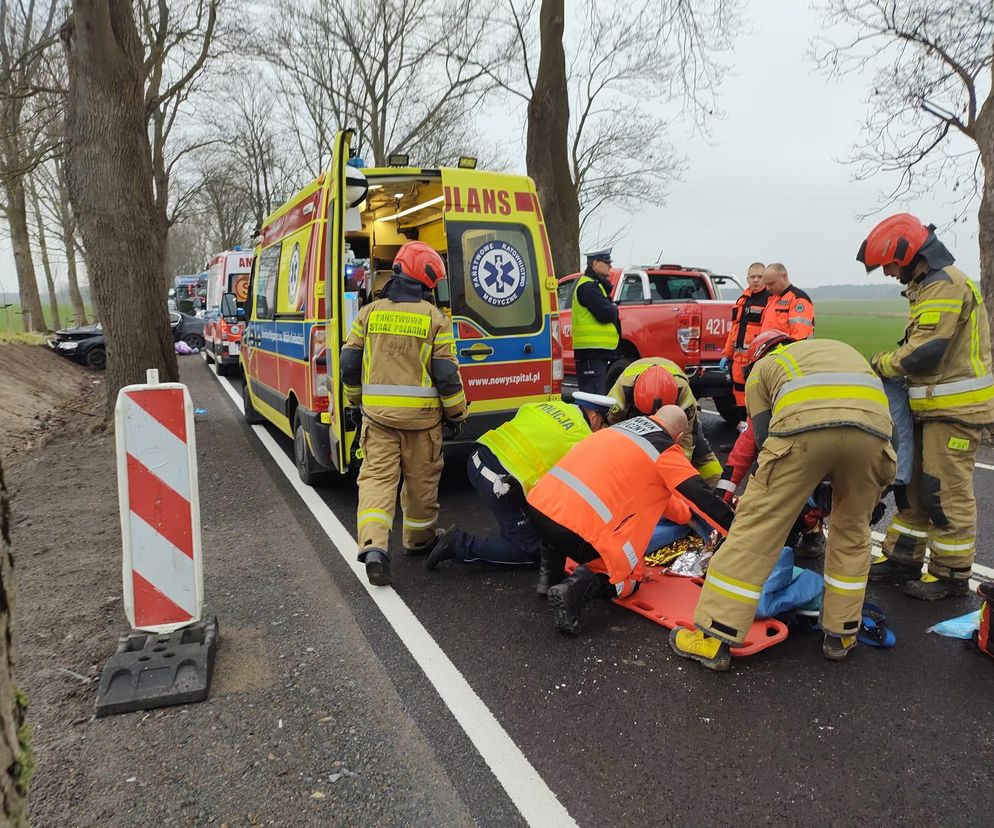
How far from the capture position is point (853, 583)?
3.18 m

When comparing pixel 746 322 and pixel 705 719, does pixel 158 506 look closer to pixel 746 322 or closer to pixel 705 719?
pixel 705 719

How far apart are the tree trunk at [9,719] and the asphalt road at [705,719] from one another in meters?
1.39

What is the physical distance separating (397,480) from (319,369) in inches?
57.6

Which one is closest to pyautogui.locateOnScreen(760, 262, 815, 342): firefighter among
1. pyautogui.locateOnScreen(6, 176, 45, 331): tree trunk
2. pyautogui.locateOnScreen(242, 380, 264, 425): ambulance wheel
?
pyautogui.locateOnScreen(242, 380, 264, 425): ambulance wheel

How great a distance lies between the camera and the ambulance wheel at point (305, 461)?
611cm

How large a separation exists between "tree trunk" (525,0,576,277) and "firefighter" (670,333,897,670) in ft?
34.0

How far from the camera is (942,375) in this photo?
3.90m

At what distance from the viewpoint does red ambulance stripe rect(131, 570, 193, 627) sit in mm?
3178

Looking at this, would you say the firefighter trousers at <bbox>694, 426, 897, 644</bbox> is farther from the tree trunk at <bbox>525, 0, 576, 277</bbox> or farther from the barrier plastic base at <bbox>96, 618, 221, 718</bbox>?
the tree trunk at <bbox>525, 0, 576, 277</bbox>

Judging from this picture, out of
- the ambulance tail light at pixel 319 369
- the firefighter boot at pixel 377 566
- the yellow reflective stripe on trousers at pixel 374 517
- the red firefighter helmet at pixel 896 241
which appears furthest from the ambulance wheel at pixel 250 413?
the red firefighter helmet at pixel 896 241

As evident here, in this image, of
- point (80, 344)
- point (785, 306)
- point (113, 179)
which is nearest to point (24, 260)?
point (80, 344)

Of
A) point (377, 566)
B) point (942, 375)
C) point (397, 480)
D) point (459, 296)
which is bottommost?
point (377, 566)

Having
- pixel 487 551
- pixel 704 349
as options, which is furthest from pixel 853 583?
pixel 704 349

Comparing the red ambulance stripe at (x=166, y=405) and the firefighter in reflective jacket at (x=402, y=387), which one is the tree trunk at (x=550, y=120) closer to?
the firefighter in reflective jacket at (x=402, y=387)
